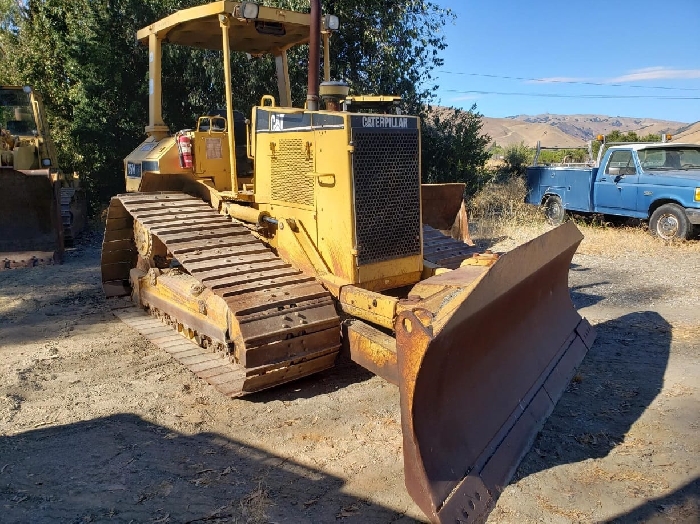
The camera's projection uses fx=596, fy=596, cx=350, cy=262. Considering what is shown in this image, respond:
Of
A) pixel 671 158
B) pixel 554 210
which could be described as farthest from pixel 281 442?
pixel 554 210

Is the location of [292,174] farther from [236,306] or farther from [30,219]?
[30,219]

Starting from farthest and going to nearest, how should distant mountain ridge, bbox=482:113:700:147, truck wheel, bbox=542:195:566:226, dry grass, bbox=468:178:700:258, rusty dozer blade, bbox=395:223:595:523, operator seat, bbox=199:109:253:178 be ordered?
distant mountain ridge, bbox=482:113:700:147
truck wheel, bbox=542:195:566:226
dry grass, bbox=468:178:700:258
operator seat, bbox=199:109:253:178
rusty dozer blade, bbox=395:223:595:523

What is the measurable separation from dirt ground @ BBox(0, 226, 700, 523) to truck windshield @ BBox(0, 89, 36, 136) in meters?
6.62

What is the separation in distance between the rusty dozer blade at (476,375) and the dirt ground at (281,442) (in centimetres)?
16

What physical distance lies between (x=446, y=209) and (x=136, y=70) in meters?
8.66

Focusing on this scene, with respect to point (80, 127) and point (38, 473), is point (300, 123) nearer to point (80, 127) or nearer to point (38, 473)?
point (38, 473)

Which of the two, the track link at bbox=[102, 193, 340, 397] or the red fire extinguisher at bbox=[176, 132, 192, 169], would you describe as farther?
the red fire extinguisher at bbox=[176, 132, 192, 169]

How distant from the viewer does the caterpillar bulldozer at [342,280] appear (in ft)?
10.1

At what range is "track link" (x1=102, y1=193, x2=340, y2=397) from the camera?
3.96 metres

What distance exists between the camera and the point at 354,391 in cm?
442

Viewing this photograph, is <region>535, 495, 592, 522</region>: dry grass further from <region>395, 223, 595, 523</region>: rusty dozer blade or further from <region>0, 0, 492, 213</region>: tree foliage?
<region>0, 0, 492, 213</region>: tree foliage

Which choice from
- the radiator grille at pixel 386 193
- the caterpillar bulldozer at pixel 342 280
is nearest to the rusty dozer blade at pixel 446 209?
the caterpillar bulldozer at pixel 342 280

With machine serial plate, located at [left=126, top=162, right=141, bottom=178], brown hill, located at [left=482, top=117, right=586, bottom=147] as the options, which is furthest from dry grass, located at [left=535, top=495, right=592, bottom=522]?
brown hill, located at [left=482, top=117, right=586, bottom=147]

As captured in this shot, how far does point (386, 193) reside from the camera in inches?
175
